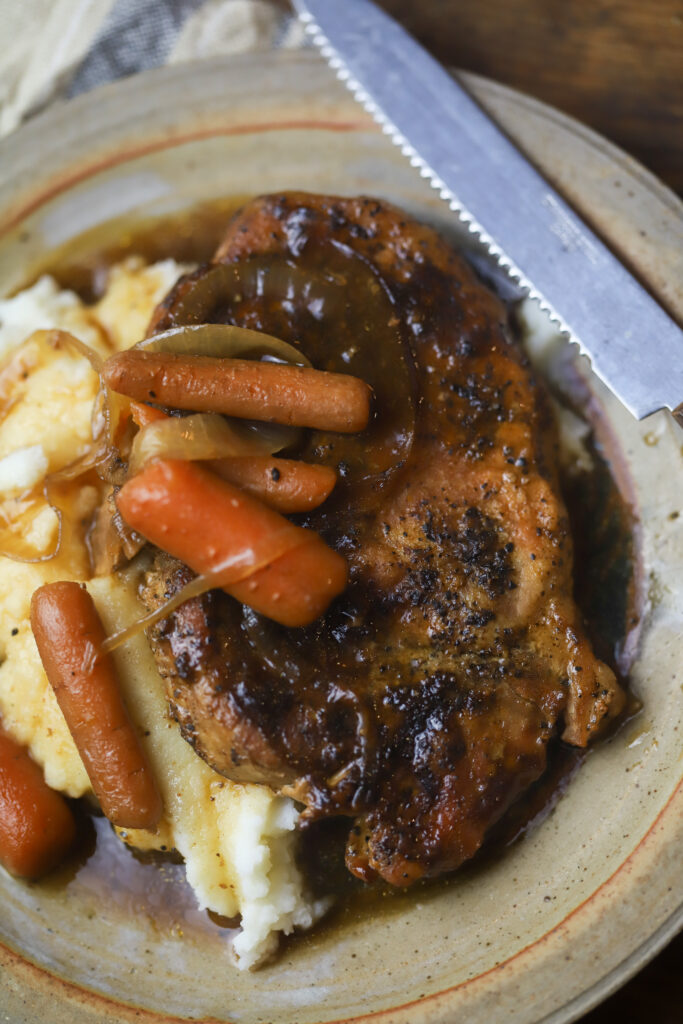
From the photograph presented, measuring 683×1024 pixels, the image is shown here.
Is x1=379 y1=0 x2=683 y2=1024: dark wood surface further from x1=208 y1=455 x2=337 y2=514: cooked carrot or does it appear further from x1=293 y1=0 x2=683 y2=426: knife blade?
x1=208 y1=455 x2=337 y2=514: cooked carrot

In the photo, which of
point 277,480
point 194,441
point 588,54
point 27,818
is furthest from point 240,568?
point 588,54

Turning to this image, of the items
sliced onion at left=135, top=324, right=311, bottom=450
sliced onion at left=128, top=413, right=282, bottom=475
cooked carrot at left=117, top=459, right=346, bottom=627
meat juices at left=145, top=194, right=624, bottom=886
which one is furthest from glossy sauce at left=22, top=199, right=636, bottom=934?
cooked carrot at left=117, top=459, right=346, bottom=627

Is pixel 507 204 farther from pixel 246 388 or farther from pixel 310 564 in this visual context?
pixel 310 564

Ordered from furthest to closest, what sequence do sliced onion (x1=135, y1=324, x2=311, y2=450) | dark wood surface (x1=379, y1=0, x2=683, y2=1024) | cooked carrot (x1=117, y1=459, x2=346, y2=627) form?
dark wood surface (x1=379, y1=0, x2=683, y2=1024) < sliced onion (x1=135, y1=324, x2=311, y2=450) < cooked carrot (x1=117, y1=459, x2=346, y2=627)

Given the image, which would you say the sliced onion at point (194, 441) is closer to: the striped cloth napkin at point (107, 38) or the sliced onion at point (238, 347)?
the sliced onion at point (238, 347)

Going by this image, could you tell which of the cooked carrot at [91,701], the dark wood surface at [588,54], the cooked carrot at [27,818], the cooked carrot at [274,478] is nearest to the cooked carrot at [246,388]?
the cooked carrot at [274,478]

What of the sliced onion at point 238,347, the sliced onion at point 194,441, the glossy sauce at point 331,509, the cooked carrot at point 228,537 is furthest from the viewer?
the glossy sauce at point 331,509
